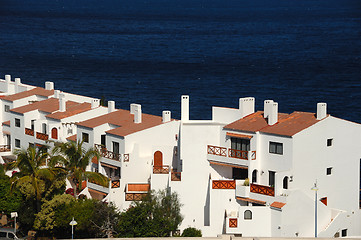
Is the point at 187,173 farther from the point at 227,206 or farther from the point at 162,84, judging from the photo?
the point at 162,84

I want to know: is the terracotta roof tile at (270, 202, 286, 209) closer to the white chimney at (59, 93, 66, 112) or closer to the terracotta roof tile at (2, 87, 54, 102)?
the white chimney at (59, 93, 66, 112)

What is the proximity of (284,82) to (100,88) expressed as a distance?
36.2 m

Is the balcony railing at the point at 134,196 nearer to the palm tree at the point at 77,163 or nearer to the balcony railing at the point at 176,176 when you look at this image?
the palm tree at the point at 77,163

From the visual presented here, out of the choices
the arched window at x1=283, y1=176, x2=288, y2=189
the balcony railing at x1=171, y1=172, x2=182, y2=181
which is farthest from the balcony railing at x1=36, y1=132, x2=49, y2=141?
the arched window at x1=283, y1=176, x2=288, y2=189

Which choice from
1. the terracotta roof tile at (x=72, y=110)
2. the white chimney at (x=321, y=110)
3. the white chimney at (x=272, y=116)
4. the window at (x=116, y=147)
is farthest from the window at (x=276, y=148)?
the terracotta roof tile at (x=72, y=110)

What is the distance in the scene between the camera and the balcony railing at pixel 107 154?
72.0 m

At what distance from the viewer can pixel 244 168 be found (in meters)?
67.2

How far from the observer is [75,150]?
2771 inches

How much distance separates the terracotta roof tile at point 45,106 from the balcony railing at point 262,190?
2632 centimetres

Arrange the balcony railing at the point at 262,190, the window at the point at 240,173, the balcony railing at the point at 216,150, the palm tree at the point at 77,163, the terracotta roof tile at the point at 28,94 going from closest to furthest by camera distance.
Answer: the balcony railing at the point at 262,190
the balcony railing at the point at 216,150
the window at the point at 240,173
the palm tree at the point at 77,163
the terracotta roof tile at the point at 28,94

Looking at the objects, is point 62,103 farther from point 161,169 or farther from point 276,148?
point 276,148

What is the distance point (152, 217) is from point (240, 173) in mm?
7832

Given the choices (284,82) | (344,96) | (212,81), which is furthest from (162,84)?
(344,96)

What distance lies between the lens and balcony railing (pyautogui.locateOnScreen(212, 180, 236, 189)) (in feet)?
217
